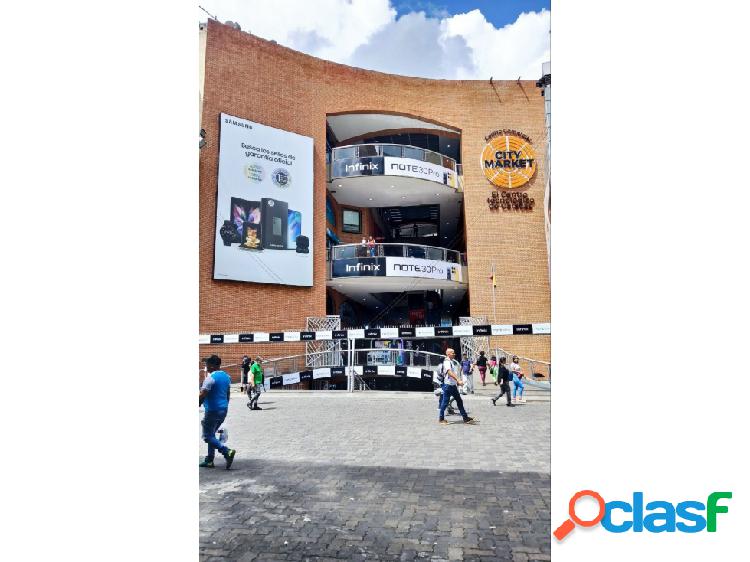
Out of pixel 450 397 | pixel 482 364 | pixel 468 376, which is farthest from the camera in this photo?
pixel 468 376

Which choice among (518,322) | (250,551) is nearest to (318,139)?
(518,322)

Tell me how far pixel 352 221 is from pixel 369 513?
653 inches

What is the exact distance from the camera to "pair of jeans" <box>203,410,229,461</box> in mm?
3449

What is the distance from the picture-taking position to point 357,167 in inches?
595

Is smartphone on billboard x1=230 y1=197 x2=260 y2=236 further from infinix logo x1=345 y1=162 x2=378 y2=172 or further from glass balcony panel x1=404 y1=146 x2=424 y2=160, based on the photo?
infinix logo x1=345 y1=162 x2=378 y2=172

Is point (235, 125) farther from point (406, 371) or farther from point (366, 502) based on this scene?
point (406, 371)

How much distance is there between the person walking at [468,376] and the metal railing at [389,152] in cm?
705

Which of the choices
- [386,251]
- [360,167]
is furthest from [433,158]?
[386,251]

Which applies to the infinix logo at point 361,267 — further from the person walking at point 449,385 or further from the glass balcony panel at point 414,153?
the person walking at point 449,385

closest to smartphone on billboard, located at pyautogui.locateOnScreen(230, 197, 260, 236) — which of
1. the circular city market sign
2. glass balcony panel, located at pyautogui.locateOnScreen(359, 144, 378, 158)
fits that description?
the circular city market sign

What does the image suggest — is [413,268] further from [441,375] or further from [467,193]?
[467,193]

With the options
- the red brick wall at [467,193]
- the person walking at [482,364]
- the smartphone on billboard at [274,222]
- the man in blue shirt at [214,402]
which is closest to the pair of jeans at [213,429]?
the man in blue shirt at [214,402]

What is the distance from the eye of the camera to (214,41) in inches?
189
